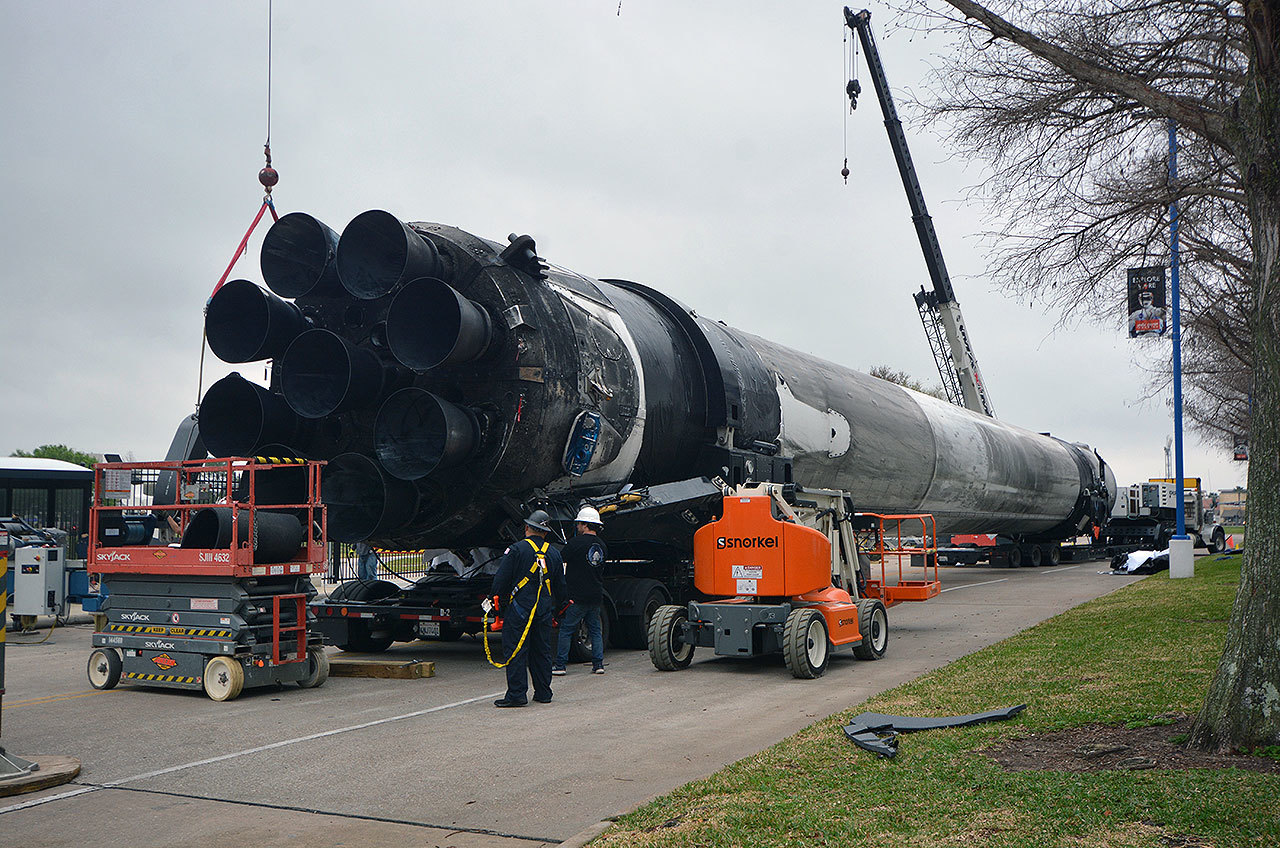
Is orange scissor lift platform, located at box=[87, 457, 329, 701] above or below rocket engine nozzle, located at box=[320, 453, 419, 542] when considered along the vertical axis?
below

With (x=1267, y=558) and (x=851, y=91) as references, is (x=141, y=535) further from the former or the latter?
(x=851, y=91)

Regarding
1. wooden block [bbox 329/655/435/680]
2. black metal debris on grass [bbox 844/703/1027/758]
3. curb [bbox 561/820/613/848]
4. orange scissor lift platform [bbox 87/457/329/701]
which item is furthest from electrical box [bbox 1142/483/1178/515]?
curb [bbox 561/820/613/848]

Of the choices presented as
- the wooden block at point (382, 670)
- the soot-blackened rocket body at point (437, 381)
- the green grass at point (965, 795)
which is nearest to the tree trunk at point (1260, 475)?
the green grass at point (965, 795)

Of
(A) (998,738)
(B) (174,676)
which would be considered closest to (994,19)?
(A) (998,738)

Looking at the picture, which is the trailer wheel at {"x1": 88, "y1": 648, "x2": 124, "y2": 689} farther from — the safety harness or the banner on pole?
the banner on pole

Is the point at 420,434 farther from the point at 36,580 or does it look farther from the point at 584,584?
the point at 36,580

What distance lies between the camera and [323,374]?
1067cm

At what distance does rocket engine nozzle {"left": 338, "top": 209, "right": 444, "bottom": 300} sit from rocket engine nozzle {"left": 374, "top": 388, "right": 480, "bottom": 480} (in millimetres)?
1087

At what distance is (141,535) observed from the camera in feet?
56.0

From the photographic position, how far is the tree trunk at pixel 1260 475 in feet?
20.1

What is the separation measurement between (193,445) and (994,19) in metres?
12.5

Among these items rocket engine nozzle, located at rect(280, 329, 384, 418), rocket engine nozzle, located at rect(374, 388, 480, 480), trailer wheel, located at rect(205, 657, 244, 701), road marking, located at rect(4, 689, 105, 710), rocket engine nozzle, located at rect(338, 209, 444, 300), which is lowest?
road marking, located at rect(4, 689, 105, 710)

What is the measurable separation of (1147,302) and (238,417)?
1190 cm

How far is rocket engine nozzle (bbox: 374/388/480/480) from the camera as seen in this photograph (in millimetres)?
10430
